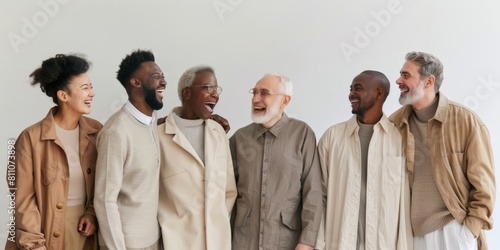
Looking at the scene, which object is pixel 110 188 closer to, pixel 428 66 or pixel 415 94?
pixel 415 94

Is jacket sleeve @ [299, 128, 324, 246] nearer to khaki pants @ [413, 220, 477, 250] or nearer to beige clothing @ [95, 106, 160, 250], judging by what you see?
khaki pants @ [413, 220, 477, 250]

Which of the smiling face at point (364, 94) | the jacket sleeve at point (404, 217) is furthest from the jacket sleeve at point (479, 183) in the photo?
the smiling face at point (364, 94)

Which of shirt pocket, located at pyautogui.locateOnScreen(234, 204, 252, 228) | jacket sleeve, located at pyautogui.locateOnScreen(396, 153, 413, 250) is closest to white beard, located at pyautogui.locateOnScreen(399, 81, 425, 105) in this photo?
jacket sleeve, located at pyautogui.locateOnScreen(396, 153, 413, 250)

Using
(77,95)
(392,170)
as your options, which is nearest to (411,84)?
(392,170)

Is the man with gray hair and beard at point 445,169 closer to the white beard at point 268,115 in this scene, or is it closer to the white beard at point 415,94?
the white beard at point 415,94

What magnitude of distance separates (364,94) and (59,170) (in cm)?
176

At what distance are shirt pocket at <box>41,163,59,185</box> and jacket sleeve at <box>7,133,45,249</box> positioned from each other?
0.14 feet

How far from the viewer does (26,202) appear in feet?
8.53

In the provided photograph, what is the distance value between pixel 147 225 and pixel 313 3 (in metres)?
2.33

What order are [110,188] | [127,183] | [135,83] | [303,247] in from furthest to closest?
[303,247]
[135,83]
[127,183]
[110,188]

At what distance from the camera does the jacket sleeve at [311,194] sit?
2.96 metres

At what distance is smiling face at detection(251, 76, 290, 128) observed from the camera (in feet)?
10.1

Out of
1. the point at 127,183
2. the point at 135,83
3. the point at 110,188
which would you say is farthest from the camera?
the point at 135,83

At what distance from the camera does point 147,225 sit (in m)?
2.75
